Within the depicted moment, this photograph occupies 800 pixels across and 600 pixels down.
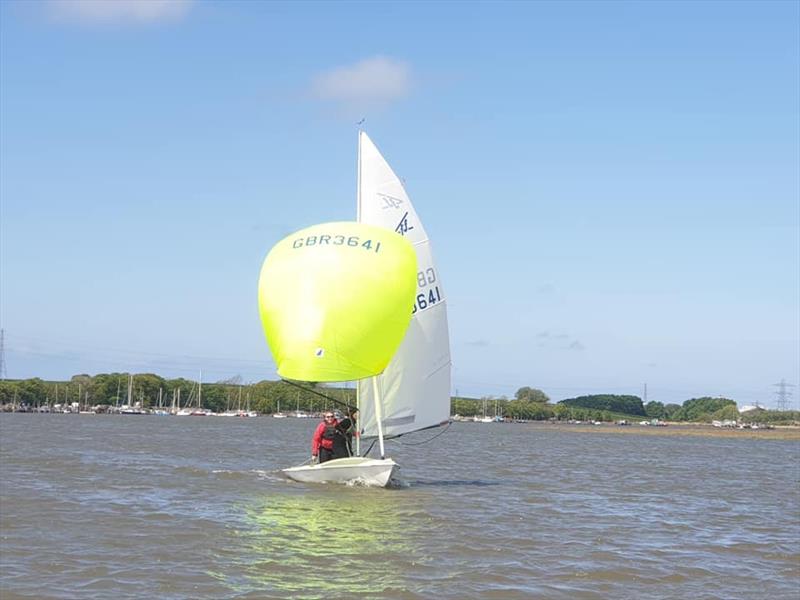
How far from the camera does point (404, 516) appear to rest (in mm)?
20438

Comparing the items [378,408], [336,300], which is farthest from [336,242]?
[378,408]

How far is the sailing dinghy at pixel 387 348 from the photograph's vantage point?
78.6 feet

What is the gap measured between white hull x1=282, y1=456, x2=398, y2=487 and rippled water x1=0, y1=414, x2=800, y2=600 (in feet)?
1.03

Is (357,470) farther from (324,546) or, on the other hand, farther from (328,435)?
(324,546)

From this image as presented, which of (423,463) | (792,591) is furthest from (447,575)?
(423,463)

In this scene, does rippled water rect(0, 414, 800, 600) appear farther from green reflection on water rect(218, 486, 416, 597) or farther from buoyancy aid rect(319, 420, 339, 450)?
buoyancy aid rect(319, 420, 339, 450)

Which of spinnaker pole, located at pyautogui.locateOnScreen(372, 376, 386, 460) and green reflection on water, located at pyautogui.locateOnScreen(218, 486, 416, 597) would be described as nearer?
green reflection on water, located at pyautogui.locateOnScreen(218, 486, 416, 597)

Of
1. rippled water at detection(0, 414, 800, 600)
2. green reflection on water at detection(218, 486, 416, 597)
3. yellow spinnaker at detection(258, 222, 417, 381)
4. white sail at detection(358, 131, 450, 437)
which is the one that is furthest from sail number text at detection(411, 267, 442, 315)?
green reflection on water at detection(218, 486, 416, 597)

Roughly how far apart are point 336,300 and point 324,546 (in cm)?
844

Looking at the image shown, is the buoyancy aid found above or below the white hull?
above

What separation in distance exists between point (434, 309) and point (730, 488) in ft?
44.0

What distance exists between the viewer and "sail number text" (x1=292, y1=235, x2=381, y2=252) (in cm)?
2436

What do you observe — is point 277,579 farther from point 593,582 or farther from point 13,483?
point 13,483

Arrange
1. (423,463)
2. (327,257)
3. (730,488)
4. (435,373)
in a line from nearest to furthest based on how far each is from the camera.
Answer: (327,257) < (435,373) < (730,488) < (423,463)
